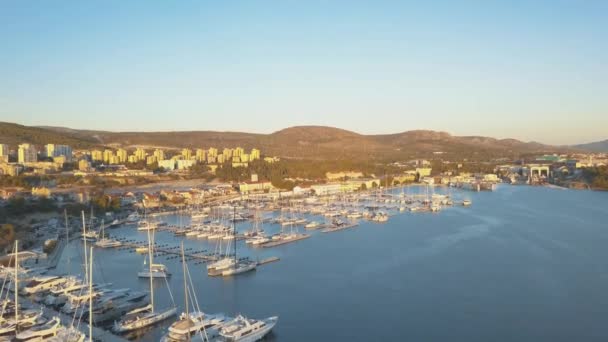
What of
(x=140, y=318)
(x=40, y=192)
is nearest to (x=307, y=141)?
(x=40, y=192)

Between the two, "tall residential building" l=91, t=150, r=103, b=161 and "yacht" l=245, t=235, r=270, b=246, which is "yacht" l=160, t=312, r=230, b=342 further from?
"tall residential building" l=91, t=150, r=103, b=161

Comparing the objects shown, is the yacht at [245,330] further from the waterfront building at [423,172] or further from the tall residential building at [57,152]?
the waterfront building at [423,172]

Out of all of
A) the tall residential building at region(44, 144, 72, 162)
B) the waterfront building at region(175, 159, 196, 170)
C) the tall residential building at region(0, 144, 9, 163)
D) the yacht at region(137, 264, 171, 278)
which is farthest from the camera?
the waterfront building at region(175, 159, 196, 170)

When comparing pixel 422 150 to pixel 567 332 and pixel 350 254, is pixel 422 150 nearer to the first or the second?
pixel 350 254

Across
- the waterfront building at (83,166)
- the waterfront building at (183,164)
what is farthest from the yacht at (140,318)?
the waterfront building at (183,164)

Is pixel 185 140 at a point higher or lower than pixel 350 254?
higher

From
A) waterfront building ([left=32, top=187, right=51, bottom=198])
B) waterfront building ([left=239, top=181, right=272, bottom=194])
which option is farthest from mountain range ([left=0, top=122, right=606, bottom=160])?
waterfront building ([left=32, top=187, right=51, bottom=198])

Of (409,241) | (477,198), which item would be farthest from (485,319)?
(477,198)
